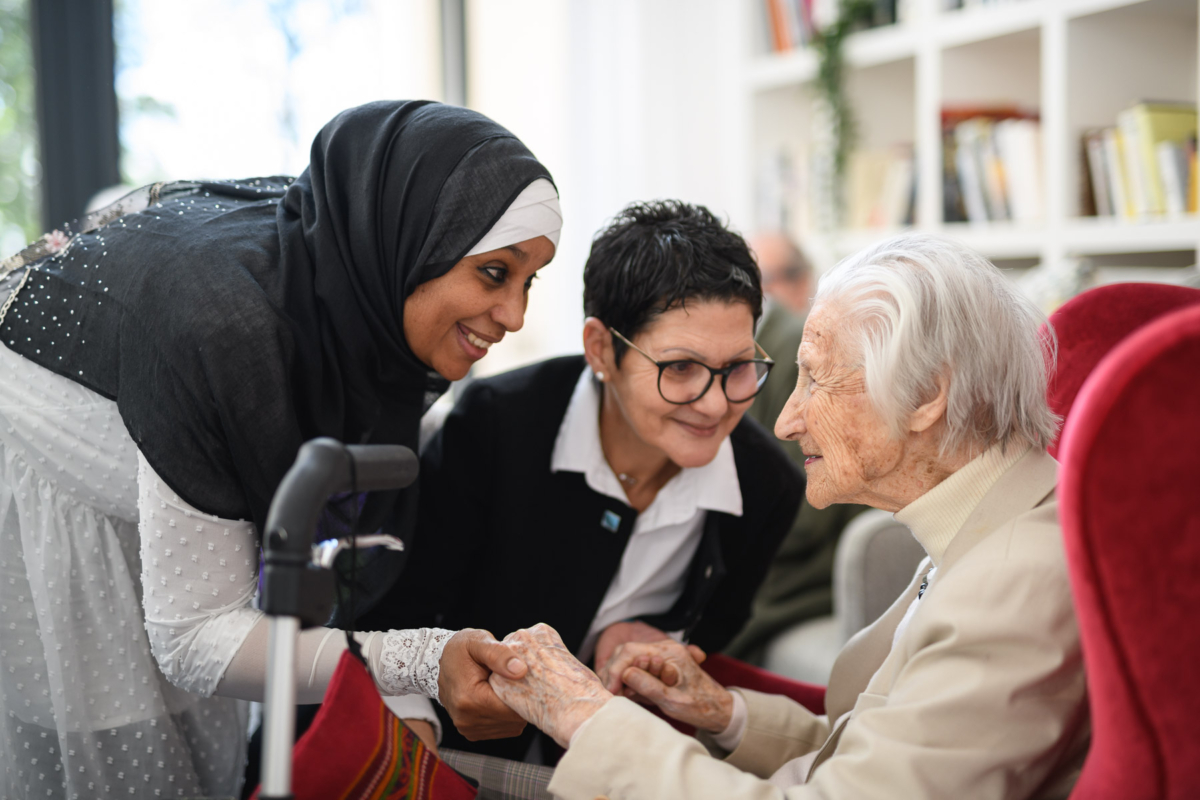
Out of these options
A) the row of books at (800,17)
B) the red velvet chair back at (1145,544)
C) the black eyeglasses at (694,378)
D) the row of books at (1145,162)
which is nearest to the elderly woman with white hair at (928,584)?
the red velvet chair back at (1145,544)

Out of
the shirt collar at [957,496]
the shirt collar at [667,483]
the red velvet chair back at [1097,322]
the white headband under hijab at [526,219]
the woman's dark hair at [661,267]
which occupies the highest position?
the white headband under hijab at [526,219]

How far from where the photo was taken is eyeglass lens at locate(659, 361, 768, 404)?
1.54 metres

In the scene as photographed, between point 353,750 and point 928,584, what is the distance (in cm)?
69

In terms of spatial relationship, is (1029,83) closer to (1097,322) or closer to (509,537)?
(1097,322)

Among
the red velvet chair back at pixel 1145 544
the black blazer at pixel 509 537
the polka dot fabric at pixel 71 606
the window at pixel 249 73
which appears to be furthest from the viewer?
the window at pixel 249 73

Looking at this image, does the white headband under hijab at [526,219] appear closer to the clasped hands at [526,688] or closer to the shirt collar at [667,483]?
the shirt collar at [667,483]

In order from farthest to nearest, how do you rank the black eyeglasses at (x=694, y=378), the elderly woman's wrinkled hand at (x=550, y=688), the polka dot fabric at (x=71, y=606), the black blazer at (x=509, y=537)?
1. the black blazer at (x=509, y=537)
2. the black eyeglasses at (x=694, y=378)
3. the polka dot fabric at (x=71, y=606)
4. the elderly woman's wrinkled hand at (x=550, y=688)

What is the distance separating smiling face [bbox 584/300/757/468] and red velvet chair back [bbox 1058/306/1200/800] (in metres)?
0.78

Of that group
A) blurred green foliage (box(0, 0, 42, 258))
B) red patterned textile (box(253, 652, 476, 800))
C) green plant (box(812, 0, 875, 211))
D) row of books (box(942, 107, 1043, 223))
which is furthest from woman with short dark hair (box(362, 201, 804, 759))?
blurred green foliage (box(0, 0, 42, 258))

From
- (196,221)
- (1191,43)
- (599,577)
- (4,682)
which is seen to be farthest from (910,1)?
(4,682)

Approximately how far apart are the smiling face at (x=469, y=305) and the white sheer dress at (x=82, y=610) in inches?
14.8

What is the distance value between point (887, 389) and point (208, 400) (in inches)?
32.3

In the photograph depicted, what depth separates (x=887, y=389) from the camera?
1116mm

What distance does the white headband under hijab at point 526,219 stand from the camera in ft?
4.50
